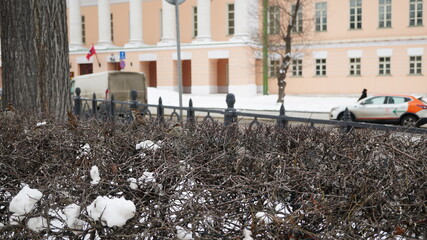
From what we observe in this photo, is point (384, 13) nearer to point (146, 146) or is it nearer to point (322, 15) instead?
point (322, 15)

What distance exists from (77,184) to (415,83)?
38.5 metres

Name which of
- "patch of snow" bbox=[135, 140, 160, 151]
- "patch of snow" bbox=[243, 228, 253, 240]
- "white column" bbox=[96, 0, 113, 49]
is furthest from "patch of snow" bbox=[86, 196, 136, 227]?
"white column" bbox=[96, 0, 113, 49]

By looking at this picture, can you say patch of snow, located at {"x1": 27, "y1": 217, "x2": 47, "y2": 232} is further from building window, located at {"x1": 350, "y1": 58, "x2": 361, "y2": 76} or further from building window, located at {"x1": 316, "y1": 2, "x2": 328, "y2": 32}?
building window, located at {"x1": 316, "y1": 2, "x2": 328, "y2": 32}

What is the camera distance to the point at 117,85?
76.8ft

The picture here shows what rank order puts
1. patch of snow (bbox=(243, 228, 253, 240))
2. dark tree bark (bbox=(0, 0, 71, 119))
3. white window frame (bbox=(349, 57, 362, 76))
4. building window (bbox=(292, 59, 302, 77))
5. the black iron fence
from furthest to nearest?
building window (bbox=(292, 59, 302, 77)) < white window frame (bbox=(349, 57, 362, 76)) < dark tree bark (bbox=(0, 0, 71, 119)) < the black iron fence < patch of snow (bbox=(243, 228, 253, 240))

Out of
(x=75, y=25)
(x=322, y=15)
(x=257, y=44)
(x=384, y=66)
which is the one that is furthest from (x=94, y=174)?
(x=75, y=25)

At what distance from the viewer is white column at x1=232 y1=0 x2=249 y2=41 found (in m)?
41.6

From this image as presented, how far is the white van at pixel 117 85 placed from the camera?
23.2 m

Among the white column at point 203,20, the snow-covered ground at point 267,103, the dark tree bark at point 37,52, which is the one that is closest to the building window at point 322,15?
the snow-covered ground at point 267,103

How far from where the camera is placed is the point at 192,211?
230 centimetres

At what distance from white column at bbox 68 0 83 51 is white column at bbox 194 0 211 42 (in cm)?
1179

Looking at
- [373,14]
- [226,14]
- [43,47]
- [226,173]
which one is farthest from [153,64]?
[226,173]

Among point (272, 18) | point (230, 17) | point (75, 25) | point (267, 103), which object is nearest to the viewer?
point (267, 103)

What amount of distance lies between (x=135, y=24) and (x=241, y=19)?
976 cm
